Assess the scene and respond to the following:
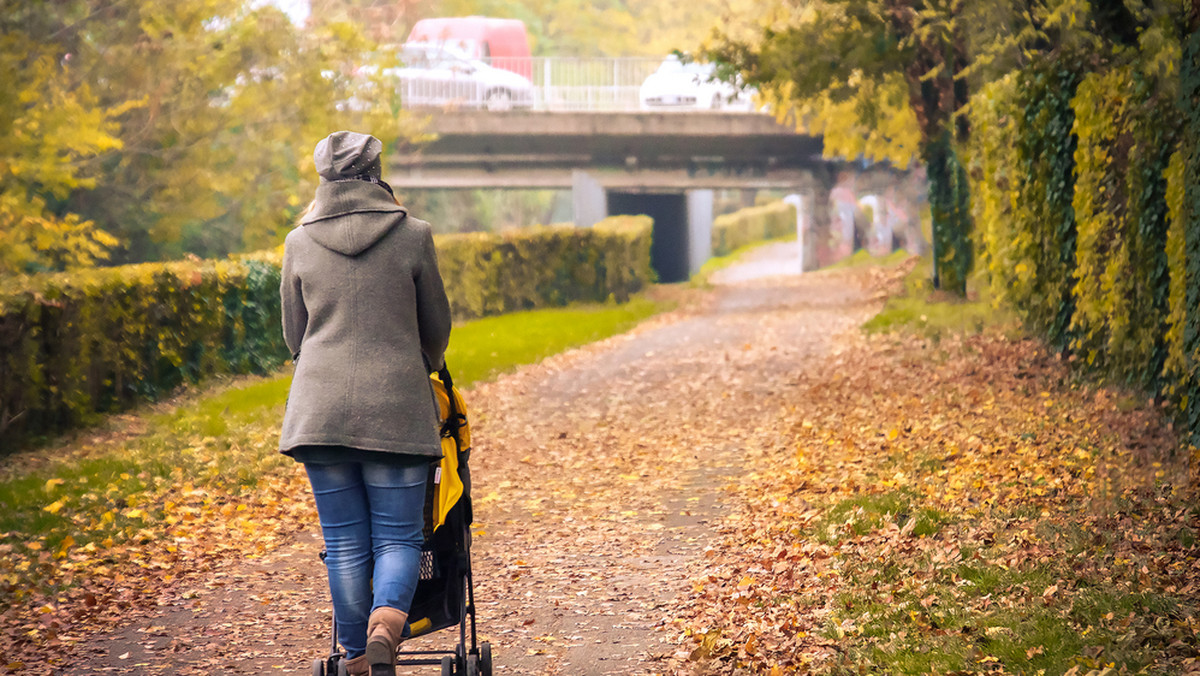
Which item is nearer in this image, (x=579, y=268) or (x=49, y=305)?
(x=49, y=305)

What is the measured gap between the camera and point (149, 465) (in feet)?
34.8

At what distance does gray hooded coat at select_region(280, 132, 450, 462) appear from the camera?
4188 mm

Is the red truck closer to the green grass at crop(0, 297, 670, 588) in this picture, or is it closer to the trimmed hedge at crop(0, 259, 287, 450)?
the trimmed hedge at crop(0, 259, 287, 450)

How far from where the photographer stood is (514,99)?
1537 inches

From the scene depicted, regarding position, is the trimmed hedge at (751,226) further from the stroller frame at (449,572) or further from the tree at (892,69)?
the stroller frame at (449,572)

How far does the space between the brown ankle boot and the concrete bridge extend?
3340cm

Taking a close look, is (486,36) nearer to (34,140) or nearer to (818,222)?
(818,222)

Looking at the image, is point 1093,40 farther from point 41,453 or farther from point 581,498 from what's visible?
point 41,453

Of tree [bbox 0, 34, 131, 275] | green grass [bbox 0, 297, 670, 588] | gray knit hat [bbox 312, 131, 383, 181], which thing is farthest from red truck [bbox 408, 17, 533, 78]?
gray knit hat [bbox 312, 131, 383, 181]

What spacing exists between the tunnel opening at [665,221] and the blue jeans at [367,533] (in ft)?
129

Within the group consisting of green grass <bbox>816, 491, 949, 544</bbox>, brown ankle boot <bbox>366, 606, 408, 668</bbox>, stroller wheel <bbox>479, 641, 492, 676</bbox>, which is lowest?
green grass <bbox>816, 491, 949, 544</bbox>

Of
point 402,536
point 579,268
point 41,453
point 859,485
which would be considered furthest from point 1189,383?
point 579,268

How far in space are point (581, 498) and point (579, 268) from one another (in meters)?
20.0

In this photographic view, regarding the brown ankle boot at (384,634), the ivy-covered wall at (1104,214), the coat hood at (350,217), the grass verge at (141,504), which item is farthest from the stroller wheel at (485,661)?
the ivy-covered wall at (1104,214)
